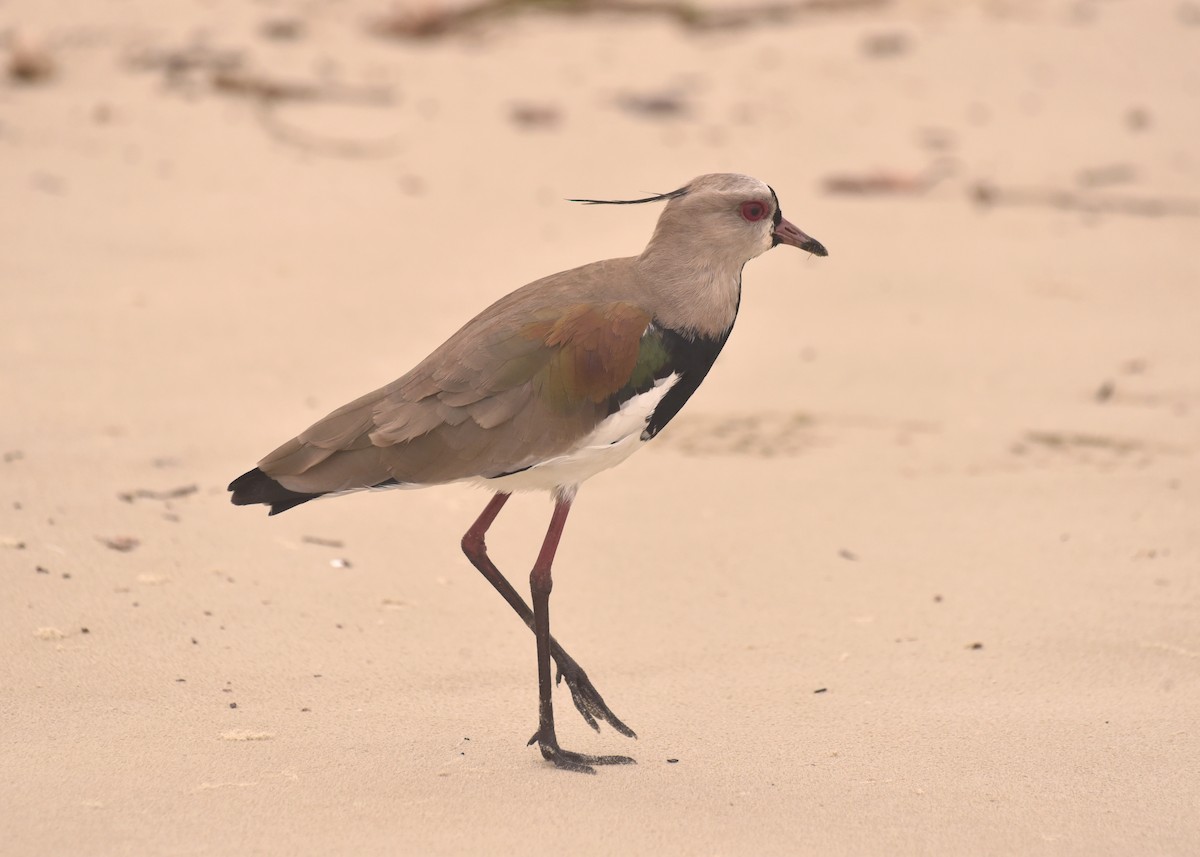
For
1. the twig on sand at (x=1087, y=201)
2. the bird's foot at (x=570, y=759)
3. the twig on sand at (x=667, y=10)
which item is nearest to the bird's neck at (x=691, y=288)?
the bird's foot at (x=570, y=759)

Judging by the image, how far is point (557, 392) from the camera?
14.0 ft

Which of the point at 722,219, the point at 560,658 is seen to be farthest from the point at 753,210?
the point at 560,658

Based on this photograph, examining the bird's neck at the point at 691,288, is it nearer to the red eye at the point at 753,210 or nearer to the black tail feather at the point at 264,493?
the red eye at the point at 753,210

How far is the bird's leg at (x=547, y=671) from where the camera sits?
425cm

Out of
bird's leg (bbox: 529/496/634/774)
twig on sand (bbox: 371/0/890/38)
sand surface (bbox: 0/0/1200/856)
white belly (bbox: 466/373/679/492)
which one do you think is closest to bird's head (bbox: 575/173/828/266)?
white belly (bbox: 466/373/679/492)

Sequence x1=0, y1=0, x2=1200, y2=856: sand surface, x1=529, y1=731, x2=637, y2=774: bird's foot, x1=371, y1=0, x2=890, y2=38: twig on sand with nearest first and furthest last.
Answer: x1=0, y1=0, x2=1200, y2=856: sand surface, x1=529, y1=731, x2=637, y2=774: bird's foot, x1=371, y1=0, x2=890, y2=38: twig on sand

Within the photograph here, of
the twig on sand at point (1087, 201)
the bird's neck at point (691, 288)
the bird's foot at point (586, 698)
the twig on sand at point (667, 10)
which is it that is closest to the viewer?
the bird's neck at point (691, 288)

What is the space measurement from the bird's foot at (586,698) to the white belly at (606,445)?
0.55 meters

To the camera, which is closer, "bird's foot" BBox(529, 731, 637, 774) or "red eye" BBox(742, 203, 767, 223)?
"bird's foot" BBox(529, 731, 637, 774)

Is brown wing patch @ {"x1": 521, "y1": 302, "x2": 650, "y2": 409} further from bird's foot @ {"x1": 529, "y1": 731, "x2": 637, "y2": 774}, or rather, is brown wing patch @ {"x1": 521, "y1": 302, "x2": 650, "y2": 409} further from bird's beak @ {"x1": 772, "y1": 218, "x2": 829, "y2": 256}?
bird's foot @ {"x1": 529, "y1": 731, "x2": 637, "y2": 774}

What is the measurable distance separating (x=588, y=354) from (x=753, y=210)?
2.10 feet

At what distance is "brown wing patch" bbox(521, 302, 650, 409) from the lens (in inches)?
167

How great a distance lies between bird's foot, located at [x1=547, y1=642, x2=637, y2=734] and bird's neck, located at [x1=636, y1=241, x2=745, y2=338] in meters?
1.01

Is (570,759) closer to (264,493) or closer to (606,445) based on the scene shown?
(606,445)
